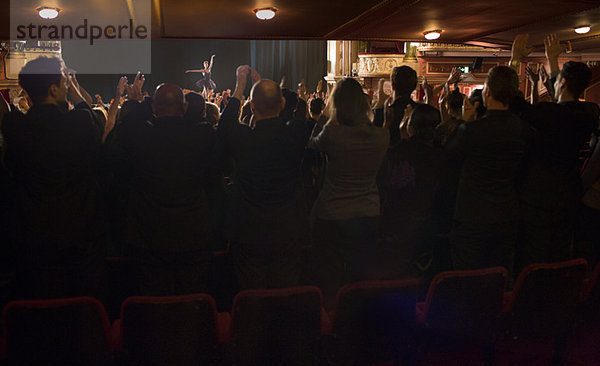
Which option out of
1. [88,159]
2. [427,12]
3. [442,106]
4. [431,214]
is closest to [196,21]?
[427,12]

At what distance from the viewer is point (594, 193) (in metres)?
2.46

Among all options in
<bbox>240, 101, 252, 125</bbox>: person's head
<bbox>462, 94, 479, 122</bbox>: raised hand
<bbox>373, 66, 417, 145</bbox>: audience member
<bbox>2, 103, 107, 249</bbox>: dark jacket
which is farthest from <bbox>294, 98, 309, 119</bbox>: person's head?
<bbox>2, 103, 107, 249</bbox>: dark jacket

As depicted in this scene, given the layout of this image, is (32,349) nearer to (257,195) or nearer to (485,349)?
(257,195)

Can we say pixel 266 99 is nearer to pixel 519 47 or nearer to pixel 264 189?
pixel 264 189

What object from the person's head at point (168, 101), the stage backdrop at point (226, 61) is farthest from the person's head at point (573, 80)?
the stage backdrop at point (226, 61)

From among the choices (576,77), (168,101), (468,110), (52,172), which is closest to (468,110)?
(468,110)

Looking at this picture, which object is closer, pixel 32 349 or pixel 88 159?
pixel 32 349

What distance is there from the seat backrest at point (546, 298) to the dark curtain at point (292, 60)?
14079 millimetres

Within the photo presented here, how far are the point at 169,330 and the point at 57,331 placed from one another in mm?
395

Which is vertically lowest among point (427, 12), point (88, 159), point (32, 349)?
point (32, 349)

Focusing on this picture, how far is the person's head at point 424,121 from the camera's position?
88.0 inches

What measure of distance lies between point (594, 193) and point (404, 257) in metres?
1.15

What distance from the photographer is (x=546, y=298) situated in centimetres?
193

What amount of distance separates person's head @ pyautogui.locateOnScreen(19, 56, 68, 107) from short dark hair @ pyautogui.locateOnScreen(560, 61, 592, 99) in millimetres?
2584
